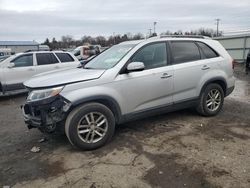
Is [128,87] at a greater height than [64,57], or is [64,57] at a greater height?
[64,57]

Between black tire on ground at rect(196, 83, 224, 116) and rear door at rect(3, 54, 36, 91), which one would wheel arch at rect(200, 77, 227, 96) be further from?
rear door at rect(3, 54, 36, 91)

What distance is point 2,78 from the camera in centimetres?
946

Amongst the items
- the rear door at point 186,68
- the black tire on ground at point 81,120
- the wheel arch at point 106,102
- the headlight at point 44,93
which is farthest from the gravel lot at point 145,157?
the headlight at point 44,93

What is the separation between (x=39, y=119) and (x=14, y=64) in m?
6.25

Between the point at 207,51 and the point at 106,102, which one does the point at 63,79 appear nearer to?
the point at 106,102

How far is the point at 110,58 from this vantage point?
525 centimetres

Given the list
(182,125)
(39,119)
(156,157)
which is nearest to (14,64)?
(39,119)

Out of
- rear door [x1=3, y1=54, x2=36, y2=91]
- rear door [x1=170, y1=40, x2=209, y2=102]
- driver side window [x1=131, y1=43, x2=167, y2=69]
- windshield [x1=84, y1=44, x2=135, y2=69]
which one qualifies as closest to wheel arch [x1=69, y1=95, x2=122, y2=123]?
windshield [x1=84, y1=44, x2=135, y2=69]

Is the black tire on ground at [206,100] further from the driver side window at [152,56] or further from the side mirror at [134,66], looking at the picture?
the side mirror at [134,66]

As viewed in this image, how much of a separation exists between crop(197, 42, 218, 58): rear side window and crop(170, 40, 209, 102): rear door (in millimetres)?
159

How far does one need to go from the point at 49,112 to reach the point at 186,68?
2794mm

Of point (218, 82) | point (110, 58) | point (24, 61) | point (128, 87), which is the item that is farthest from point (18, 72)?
point (218, 82)

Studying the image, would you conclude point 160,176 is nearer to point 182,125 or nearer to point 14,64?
point 182,125

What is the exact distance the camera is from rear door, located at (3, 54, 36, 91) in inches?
377
